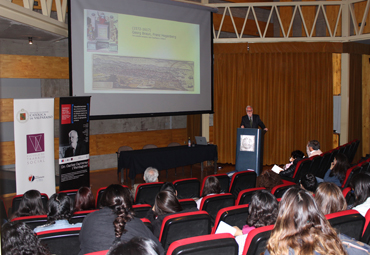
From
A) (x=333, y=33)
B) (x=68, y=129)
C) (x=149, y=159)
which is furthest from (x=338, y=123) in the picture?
(x=68, y=129)

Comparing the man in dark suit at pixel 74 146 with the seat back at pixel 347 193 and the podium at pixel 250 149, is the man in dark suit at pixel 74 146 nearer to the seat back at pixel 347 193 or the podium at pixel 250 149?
the podium at pixel 250 149

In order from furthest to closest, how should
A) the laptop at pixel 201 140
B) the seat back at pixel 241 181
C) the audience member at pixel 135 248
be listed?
the laptop at pixel 201 140 → the seat back at pixel 241 181 → the audience member at pixel 135 248

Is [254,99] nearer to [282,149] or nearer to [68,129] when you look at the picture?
[282,149]

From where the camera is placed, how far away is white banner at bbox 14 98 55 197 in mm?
4867

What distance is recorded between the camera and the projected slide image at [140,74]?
666 cm

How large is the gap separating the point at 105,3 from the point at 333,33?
6.10 m

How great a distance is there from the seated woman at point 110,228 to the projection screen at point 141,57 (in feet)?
14.7

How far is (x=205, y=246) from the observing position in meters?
1.72

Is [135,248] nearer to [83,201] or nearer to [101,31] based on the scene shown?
[83,201]

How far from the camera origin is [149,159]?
695cm

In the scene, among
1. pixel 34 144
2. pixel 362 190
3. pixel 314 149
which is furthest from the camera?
pixel 314 149

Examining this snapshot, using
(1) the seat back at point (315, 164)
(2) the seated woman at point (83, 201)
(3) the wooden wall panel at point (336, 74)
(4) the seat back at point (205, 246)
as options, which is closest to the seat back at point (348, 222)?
(4) the seat back at point (205, 246)

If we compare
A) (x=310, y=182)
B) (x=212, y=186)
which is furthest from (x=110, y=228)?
(x=310, y=182)

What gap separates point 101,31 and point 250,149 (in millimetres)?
3913
